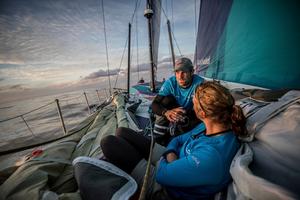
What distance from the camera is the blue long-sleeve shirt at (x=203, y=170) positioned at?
73cm

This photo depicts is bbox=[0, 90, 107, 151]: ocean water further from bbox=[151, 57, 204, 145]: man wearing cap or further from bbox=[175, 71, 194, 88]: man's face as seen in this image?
bbox=[175, 71, 194, 88]: man's face

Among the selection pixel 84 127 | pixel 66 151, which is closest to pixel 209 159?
pixel 66 151

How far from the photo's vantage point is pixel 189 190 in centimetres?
82

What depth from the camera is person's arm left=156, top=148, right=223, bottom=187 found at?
72cm

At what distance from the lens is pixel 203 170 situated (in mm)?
730

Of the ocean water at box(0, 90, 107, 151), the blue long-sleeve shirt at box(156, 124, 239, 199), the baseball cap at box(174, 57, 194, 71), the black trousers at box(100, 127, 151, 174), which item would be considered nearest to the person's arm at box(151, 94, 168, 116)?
the baseball cap at box(174, 57, 194, 71)

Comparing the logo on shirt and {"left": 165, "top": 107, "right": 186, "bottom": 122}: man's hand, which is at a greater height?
the logo on shirt

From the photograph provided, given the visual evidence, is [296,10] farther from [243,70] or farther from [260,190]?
[260,190]

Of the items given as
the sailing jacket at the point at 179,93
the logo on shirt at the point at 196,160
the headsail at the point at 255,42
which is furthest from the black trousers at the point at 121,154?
the headsail at the point at 255,42

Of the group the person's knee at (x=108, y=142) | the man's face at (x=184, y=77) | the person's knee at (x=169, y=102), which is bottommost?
the person's knee at (x=108, y=142)

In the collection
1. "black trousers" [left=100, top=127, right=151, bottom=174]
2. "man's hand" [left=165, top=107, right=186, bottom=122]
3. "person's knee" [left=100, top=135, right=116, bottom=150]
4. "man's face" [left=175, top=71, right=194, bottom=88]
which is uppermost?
"man's face" [left=175, top=71, right=194, bottom=88]

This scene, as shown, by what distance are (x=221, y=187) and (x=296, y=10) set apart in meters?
1.31

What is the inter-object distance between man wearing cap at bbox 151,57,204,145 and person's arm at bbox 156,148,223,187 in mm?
798

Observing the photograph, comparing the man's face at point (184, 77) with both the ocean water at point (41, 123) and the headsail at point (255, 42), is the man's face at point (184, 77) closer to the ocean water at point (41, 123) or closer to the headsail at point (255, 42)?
the headsail at point (255, 42)
